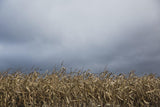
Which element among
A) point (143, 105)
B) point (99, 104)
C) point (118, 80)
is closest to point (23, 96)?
point (99, 104)

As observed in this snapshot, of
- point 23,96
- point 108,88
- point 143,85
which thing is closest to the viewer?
point 23,96

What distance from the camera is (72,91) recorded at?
23.4 feet

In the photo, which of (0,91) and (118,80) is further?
(118,80)

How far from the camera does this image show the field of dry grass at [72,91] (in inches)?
271

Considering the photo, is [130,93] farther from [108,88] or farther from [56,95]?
[56,95]

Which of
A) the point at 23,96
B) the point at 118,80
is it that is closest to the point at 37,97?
the point at 23,96

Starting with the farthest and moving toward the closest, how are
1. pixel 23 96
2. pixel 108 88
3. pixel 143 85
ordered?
pixel 143 85 < pixel 108 88 < pixel 23 96

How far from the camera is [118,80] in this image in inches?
311

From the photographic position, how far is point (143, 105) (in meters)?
7.16

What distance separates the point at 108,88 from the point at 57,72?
2.12m

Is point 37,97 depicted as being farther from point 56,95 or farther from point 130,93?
point 130,93

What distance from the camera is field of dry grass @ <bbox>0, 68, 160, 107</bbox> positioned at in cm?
687

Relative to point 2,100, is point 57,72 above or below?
above

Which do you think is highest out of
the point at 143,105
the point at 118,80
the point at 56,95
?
the point at 118,80
